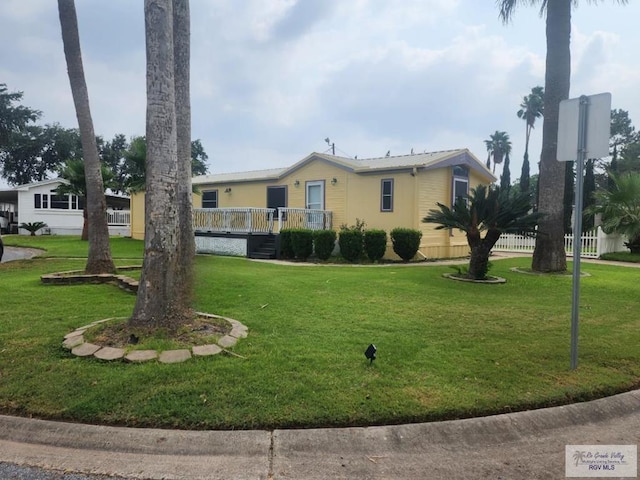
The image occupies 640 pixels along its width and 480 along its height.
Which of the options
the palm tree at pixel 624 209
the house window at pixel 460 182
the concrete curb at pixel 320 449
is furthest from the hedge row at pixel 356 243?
the concrete curb at pixel 320 449

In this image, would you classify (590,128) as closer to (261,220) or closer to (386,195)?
(386,195)

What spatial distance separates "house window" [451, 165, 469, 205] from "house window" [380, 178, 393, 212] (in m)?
2.30

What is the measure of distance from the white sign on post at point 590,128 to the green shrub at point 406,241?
380 inches

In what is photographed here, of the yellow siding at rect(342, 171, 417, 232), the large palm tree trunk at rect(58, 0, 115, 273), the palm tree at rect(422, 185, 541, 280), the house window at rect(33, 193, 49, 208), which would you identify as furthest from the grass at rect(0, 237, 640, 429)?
the house window at rect(33, 193, 49, 208)

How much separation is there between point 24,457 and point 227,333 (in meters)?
2.17

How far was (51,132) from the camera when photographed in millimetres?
39531

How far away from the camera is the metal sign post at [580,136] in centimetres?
371

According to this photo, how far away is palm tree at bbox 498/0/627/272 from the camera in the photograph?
10.4 meters

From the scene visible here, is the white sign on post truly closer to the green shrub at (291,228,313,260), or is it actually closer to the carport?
the green shrub at (291,228,313,260)

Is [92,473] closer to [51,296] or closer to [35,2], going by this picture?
[51,296]
